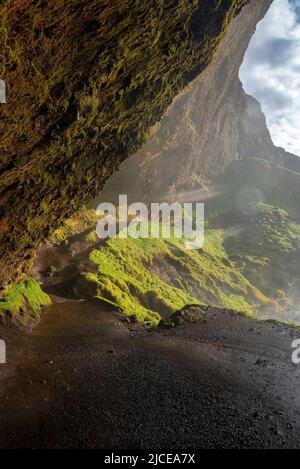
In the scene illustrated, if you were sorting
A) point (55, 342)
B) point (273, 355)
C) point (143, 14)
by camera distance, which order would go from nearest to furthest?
point (143, 14) < point (55, 342) < point (273, 355)

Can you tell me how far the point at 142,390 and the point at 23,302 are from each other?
10717 millimetres

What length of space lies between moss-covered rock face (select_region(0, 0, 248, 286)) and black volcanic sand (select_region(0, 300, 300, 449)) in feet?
20.3

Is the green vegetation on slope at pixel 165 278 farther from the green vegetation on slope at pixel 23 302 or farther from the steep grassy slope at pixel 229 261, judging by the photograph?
the green vegetation on slope at pixel 23 302

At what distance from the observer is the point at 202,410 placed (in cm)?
1305

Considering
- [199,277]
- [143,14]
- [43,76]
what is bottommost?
[199,277]

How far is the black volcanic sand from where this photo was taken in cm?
1128

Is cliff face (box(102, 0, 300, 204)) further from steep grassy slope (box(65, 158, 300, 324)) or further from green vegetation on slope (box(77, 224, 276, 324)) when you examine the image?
green vegetation on slope (box(77, 224, 276, 324))

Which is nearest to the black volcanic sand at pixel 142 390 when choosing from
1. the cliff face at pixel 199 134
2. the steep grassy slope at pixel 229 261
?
the steep grassy slope at pixel 229 261

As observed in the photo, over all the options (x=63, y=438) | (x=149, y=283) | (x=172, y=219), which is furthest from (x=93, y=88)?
(x=172, y=219)

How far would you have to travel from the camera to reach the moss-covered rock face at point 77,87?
395 inches

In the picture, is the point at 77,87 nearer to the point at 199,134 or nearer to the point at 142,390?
the point at 142,390

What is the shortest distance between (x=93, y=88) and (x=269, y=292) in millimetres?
55918

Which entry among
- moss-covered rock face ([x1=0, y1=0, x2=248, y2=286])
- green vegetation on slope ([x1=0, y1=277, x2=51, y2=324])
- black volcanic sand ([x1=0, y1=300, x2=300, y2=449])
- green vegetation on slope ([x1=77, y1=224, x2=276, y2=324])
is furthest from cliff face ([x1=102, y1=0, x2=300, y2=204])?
black volcanic sand ([x1=0, y1=300, x2=300, y2=449])
